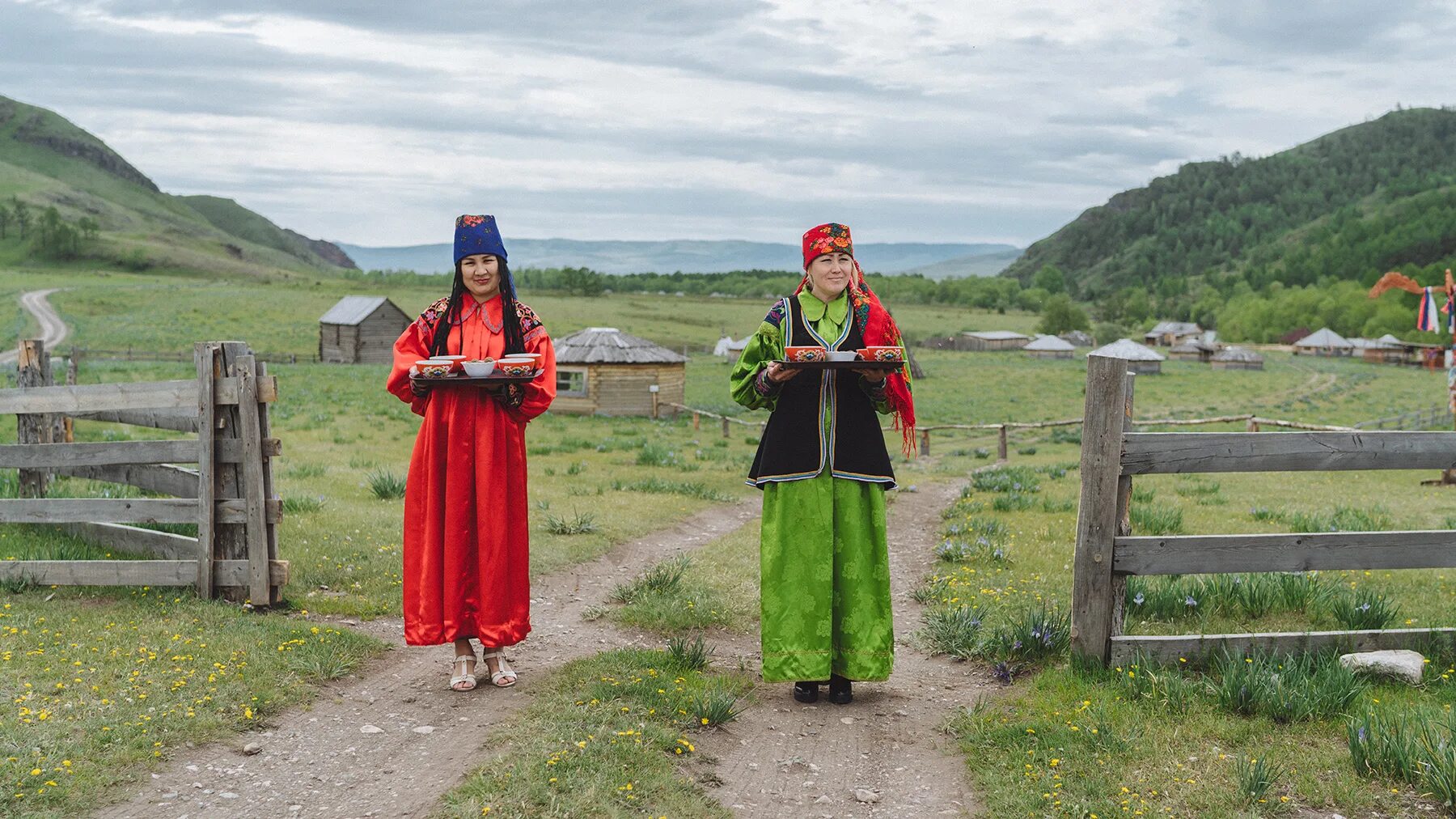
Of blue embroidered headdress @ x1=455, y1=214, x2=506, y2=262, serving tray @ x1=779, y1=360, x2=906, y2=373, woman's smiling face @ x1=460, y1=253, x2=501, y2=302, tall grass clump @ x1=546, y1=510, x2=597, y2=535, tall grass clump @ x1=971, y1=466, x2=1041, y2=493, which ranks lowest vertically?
tall grass clump @ x1=971, y1=466, x2=1041, y2=493

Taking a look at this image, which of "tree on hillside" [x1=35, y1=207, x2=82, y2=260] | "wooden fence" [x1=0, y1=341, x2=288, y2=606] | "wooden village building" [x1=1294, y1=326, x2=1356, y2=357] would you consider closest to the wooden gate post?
"wooden fence" [x1=0, y1=341, x2=288, y2=606]

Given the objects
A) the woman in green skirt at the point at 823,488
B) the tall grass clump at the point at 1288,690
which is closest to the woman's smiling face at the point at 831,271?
the woman in green skirt at the point at 823,488

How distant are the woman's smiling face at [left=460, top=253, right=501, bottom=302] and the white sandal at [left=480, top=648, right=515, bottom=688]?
2128 millimetres

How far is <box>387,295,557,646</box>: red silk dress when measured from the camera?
5898mm

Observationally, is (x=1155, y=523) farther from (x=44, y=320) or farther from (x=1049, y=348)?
(x=1049, y=348)

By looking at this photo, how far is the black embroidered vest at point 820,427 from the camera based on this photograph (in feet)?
18.7

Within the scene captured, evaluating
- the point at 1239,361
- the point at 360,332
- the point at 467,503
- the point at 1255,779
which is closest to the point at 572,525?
the point at 467,503

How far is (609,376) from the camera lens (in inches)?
1341

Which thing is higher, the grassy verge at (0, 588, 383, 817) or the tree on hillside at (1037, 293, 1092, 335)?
the tree on hillside at (1037, 293, 1092, 335)

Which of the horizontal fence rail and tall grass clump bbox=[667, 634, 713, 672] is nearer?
the horizontal fence rail

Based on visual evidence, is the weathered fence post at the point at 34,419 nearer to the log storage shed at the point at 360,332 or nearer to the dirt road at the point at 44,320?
the dirt road at the point at 44,320

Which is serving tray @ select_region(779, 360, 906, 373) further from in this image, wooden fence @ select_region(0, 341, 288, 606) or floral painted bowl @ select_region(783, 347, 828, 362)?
wooden fence @ select_region(0, 341, 288, 606)

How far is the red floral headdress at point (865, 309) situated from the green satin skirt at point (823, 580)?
0.51 metres

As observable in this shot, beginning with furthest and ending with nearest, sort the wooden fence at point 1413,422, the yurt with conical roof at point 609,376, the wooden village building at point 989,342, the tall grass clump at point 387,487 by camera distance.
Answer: the wooden village building at point 989,342 → the yurt with conical roof at point 609,376 → the wooden fence at point 1413,422 → the tall grass clump at point 387,487
